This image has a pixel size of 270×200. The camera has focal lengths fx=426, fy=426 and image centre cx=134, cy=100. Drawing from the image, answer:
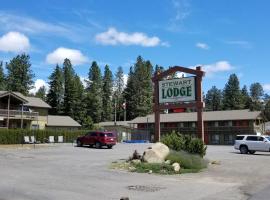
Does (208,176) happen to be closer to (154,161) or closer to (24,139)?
(154,161)

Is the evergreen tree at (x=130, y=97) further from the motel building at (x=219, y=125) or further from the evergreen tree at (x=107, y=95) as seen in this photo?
the motel building at (x=219, y=125)

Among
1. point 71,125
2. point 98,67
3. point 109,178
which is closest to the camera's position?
point 109,178

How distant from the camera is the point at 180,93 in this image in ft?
94.8

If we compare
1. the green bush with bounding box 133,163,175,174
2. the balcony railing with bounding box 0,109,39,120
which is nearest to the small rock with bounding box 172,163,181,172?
the green bush with bounding box 133,163,175,174

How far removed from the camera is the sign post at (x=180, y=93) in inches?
1097

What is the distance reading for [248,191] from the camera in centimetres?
1477

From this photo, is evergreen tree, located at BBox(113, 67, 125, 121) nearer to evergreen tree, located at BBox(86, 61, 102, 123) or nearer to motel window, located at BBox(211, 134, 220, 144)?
evergreen tree, located at BBox(86, 61, 102, 123)


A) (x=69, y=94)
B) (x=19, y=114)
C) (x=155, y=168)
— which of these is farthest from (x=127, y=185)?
(x=69, y=94)

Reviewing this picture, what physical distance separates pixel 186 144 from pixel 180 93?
4292 millimetres

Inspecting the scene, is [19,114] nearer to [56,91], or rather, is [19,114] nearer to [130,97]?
[56,91]

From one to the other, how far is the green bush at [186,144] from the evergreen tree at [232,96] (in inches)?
4387

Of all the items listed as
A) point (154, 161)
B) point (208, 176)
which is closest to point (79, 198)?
point (208, 176)

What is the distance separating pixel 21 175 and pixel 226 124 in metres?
65.8

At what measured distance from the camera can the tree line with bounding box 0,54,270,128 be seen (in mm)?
97438
